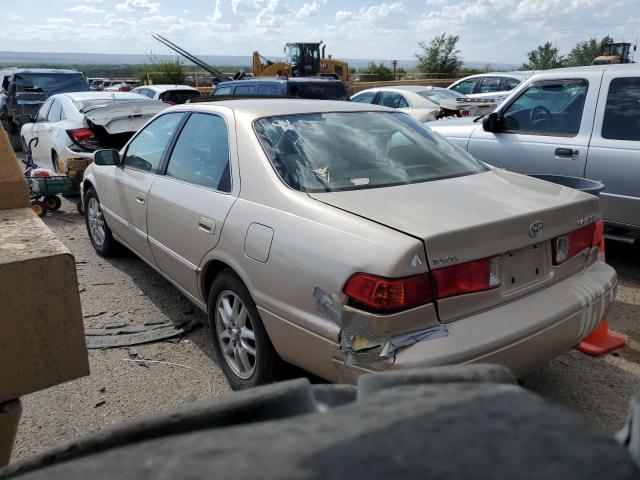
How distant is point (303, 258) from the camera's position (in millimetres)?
2473

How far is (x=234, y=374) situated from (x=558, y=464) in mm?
2652

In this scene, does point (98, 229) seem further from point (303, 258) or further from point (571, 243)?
point (571, 243)

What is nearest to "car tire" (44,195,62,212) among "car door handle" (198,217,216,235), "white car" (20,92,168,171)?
"white car" (20,92,168,171)

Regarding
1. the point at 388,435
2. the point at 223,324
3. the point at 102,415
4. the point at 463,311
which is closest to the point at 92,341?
the point at 102,415

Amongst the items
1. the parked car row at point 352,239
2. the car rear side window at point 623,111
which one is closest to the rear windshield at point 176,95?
the parked car row at point 352,239

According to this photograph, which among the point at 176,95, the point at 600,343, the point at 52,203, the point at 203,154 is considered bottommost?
the point at 600,343

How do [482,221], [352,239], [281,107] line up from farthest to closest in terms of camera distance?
[281,107] → [482,221] → [352,239]

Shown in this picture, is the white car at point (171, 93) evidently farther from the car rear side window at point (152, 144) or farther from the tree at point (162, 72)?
the tree at point (162, 72)

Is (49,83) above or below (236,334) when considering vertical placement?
above

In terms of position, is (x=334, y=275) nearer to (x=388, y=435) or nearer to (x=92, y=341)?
(x=388, y=435)

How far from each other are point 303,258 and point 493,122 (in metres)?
3.93

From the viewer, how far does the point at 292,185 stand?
112 inches

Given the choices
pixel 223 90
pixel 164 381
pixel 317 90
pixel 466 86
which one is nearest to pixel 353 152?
pixel 164 381

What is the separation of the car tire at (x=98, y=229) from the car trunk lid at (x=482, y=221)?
11.0 ft
